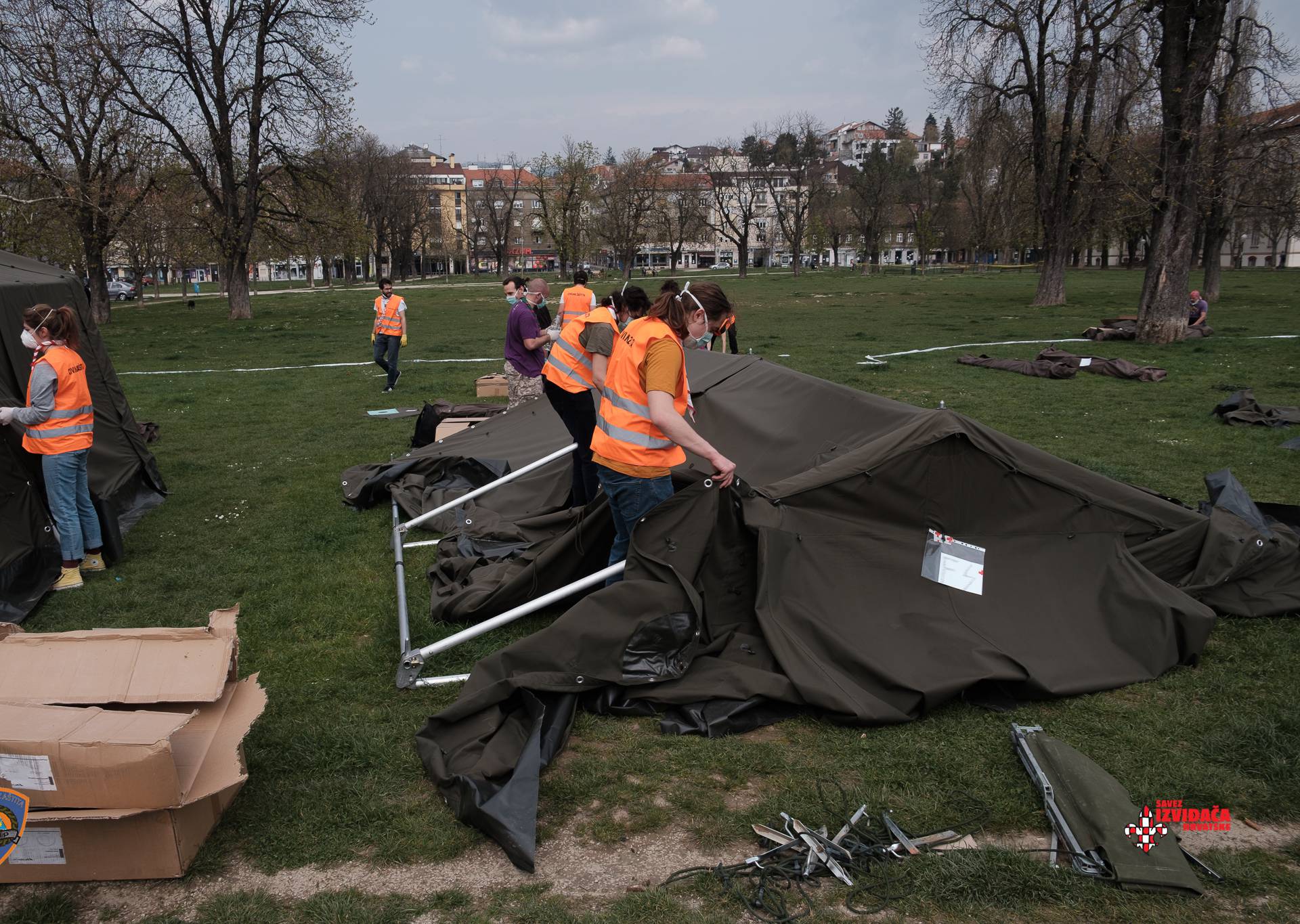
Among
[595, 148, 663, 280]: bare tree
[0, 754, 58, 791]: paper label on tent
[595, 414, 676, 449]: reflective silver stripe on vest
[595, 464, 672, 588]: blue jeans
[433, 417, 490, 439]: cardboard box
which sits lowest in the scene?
[433, 417, 490, 439]: cardboard box

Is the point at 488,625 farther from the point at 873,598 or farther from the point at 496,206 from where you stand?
the point at 496,206

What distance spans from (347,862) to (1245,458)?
30.4 feet

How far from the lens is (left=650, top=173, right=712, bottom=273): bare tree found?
233 feet

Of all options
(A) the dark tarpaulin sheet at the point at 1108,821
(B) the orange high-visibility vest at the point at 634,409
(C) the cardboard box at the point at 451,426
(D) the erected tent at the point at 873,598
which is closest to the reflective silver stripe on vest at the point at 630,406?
(B) the orange high-visibility vest at the point at 634,409

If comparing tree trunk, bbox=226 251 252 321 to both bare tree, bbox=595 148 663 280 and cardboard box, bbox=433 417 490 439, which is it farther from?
bare tree, bbox=595 148 663 280

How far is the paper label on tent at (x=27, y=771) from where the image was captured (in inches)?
111

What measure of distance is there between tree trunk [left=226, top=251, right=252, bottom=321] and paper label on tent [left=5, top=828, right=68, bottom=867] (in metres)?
29.3

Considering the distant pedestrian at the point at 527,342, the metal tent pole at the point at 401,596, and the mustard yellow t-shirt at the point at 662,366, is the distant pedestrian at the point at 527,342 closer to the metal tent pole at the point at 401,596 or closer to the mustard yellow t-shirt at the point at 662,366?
the metal tent pole at the point at 401,596

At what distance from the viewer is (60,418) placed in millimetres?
5953

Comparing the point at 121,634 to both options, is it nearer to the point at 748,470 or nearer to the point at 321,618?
the point at 321,618

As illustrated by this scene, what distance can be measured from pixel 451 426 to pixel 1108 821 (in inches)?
313

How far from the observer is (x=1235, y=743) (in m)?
3.80

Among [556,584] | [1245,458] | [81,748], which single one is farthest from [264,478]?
[1245,458]

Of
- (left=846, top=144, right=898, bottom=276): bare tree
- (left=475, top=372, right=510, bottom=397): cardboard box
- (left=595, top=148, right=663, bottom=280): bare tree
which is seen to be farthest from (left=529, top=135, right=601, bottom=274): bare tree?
(left=475, top=372, right=510, bottom=397): cardboard box
